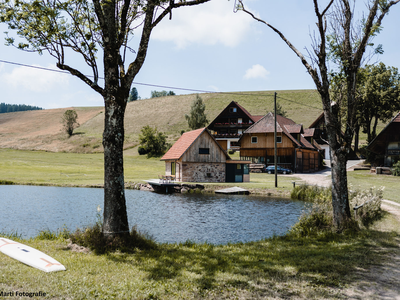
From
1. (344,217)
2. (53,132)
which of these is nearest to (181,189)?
→ (344,217)

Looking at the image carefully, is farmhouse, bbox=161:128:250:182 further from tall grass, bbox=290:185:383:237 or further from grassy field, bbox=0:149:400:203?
tall grass, bbox=290:185:383:237

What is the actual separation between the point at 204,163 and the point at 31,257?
32155 millimetres

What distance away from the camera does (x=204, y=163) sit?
3856cm

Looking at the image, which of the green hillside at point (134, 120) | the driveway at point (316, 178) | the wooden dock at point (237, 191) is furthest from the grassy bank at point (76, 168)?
the wooden dock at point (237, 191)

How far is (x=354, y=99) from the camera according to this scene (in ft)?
34.3

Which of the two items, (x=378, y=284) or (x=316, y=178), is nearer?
(x=378, y=284)

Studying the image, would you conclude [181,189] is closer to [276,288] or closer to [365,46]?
[365,46]

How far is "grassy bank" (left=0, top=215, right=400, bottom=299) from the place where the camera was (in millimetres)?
5270

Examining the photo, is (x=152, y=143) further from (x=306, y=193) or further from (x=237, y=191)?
(x=306, y=193)

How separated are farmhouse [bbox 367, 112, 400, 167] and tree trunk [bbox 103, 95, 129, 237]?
41791mm

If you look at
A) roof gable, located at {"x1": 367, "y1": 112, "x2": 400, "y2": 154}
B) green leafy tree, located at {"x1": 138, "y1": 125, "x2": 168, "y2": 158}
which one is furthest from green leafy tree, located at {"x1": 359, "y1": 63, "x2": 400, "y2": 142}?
green leafy tree, located at {"x1": 138, "y1": 125, "x2": 168, "y2": 158}

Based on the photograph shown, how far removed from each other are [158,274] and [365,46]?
9.13 meters

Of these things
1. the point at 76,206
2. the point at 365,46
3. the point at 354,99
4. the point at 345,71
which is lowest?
the point at 76,206

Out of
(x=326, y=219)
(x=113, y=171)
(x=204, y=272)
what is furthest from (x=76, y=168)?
(x=204, y=272)
